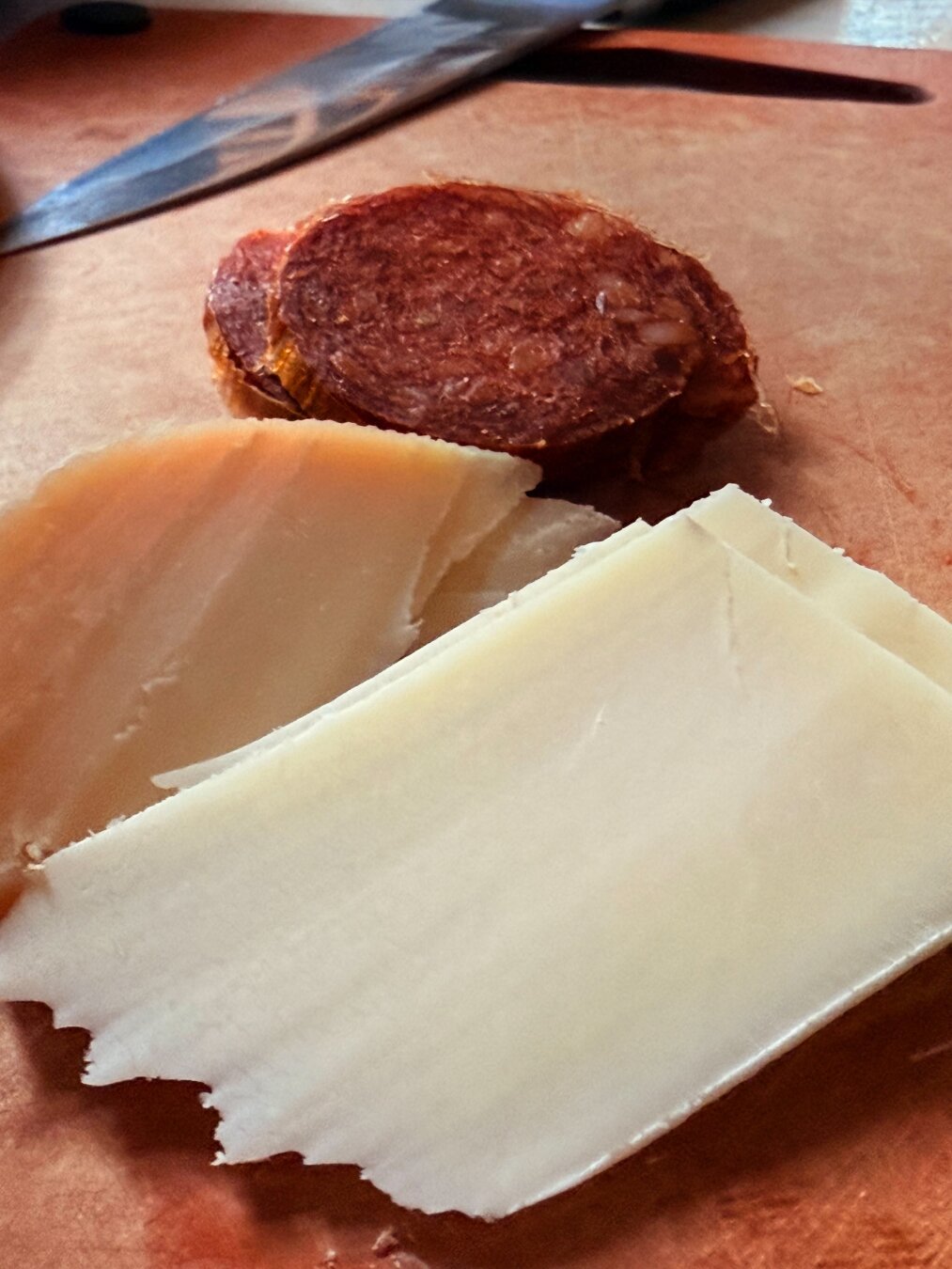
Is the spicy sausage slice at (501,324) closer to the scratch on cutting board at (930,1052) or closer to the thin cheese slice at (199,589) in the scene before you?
the thin cheese slice at (199,589)

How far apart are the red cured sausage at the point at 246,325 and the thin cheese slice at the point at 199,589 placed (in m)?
0.36

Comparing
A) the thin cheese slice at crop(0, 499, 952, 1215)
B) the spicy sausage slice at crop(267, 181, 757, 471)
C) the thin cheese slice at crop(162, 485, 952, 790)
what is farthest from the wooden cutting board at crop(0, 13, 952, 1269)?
the thin cheese slice at crop(162, 485, 952, 790)

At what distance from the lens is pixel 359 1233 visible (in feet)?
4.54

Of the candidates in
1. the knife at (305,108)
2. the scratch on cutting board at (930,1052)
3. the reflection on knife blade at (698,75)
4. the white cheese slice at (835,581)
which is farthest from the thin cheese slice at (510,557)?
the reflection on knife blade at (698,75)

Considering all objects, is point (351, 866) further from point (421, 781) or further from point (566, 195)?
point (566, 195)

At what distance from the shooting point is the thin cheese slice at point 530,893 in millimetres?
1343

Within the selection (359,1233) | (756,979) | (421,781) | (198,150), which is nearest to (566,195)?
(198,150)

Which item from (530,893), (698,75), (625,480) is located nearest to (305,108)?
(698,75)

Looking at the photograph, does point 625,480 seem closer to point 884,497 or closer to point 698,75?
point 884,497

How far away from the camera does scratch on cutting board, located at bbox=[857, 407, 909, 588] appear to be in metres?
2.07

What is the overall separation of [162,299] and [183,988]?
66.8 inches

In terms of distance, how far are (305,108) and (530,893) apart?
2325mm

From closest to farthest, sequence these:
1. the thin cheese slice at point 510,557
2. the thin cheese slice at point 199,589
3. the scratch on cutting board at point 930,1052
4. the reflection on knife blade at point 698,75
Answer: the scratch on cutting board at point 930,1052, the thin cheese slice at point 199,589, the thin cheese slice at point 510,557, the reflection on knife blade at point 698,75

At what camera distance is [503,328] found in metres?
2.09
